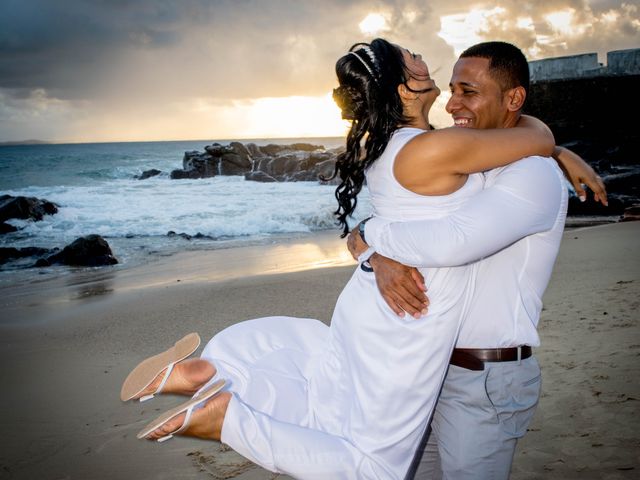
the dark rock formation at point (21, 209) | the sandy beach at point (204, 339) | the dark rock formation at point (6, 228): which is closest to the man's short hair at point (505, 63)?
the sandy beach at point (204, 339)

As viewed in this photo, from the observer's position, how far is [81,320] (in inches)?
290

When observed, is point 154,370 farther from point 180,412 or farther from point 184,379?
point 180,412

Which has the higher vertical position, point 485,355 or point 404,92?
point 404,92

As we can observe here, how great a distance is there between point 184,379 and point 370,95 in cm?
131

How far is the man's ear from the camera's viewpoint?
2.52 m

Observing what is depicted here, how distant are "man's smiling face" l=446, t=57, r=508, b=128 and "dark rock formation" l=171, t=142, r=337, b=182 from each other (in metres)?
29.5

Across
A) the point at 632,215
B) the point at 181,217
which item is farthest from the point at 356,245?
the point at 181,217

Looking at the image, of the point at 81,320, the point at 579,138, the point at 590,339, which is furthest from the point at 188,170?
the point at 590,339

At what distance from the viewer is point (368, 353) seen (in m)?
2.14

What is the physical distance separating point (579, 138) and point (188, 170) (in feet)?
78.9

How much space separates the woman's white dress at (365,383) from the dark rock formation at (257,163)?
29827 millimetres

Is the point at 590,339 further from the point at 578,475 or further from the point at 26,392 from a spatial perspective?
the point at 26,392

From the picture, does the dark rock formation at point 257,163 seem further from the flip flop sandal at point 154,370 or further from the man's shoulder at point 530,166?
the man's shoulder at point 530,166

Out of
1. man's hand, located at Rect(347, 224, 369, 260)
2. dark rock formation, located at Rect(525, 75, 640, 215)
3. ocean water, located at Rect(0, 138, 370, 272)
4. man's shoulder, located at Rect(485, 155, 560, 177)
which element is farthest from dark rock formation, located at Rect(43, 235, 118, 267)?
dark rock formation, located at Rect(525, 75, 640, 215)
